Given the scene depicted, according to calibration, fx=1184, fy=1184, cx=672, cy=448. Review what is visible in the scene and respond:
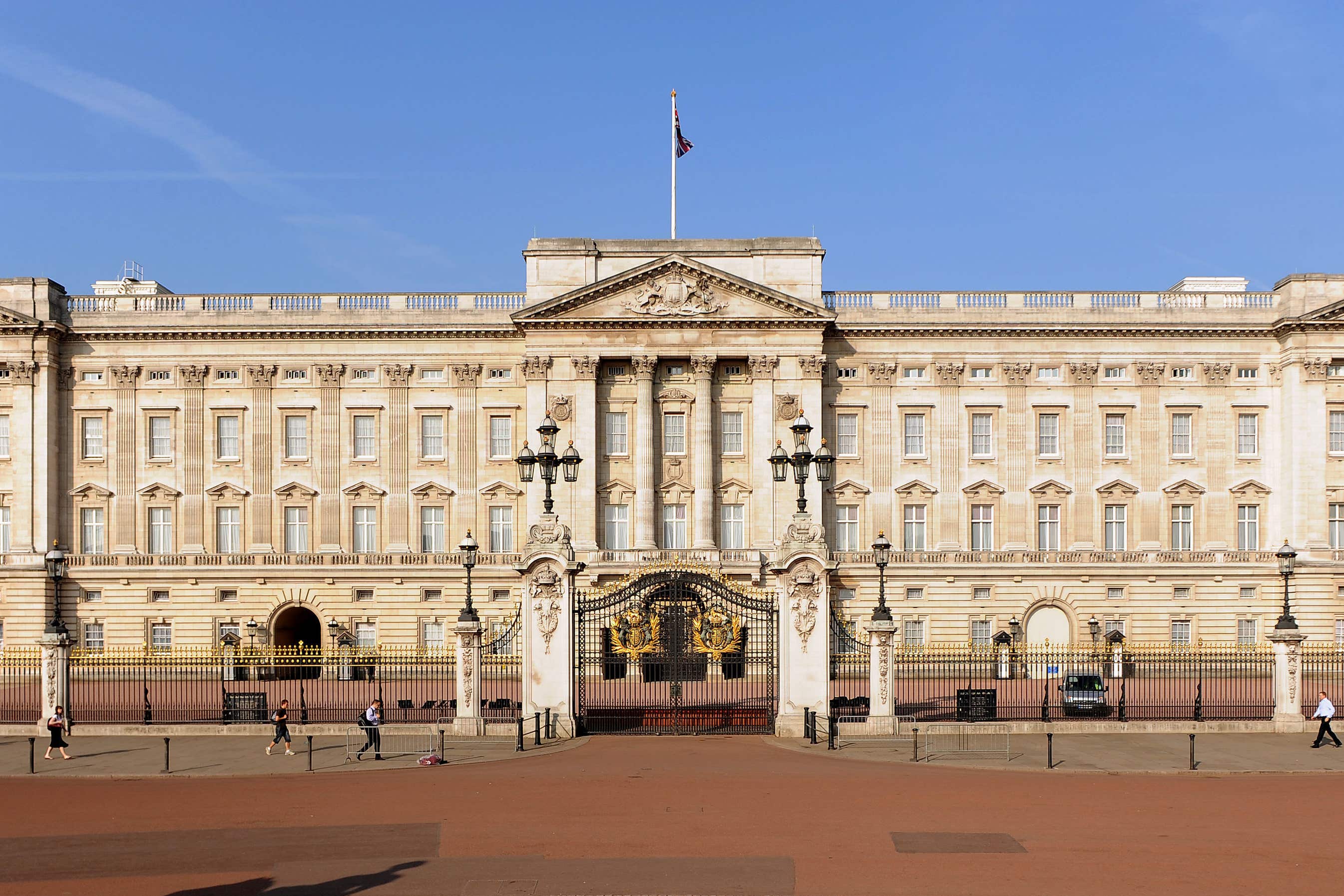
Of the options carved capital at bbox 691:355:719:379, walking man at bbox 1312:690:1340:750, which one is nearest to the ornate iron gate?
walking man at bbox 1312:690:1340:750

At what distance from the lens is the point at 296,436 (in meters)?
57.1

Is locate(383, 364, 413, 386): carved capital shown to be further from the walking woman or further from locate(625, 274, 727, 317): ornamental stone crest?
the walking woman

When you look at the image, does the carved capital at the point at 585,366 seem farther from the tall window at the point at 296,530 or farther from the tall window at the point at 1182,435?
the tall window at the point at 1182,435

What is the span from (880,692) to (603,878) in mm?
16010

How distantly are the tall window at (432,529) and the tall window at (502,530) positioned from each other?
244 centimetres

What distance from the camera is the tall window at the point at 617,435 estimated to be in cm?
5594

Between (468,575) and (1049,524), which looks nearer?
(468,575)

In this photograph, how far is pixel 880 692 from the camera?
104 ft

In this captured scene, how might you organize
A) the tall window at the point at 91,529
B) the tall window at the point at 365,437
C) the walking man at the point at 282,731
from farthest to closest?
1. the tall window at the point at 365,437
2. the tall window at the point at 91,529
3. the walking man at the point at 282,731

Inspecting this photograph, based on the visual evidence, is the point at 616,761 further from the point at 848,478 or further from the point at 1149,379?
the point at 1149,379

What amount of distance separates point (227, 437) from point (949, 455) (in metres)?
34.7

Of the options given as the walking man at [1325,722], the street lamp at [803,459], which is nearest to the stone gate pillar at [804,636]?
the street lamp at [803,459]

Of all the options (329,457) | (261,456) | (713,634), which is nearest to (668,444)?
(329,457)

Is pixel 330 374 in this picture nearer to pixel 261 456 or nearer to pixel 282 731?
pixel 261 456
